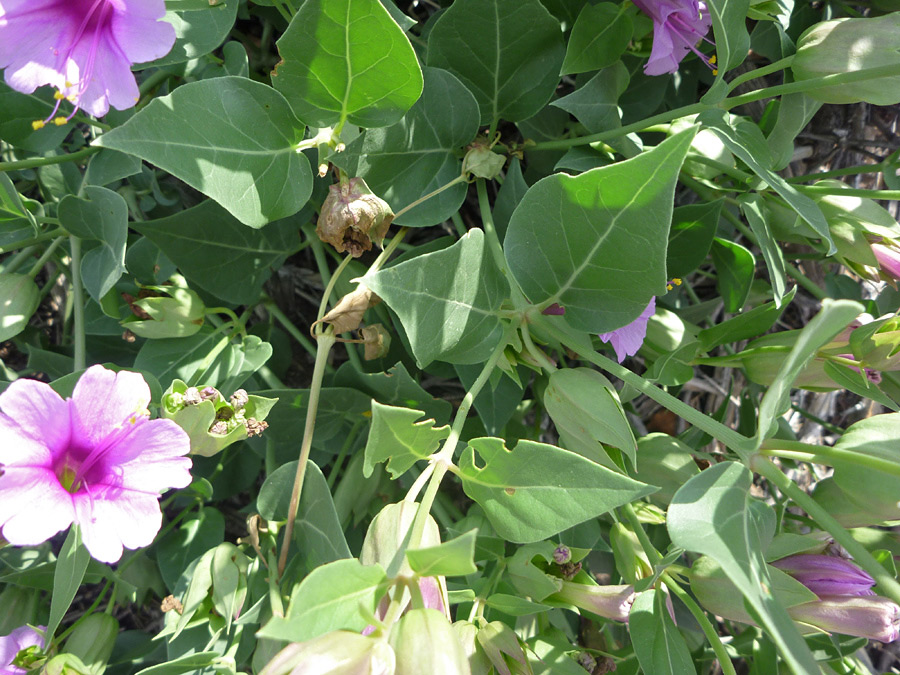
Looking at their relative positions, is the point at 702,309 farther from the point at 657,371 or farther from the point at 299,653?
the point at 299,653

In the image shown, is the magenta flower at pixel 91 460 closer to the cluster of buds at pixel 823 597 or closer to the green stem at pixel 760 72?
the cluster of buds at pixel 823 597

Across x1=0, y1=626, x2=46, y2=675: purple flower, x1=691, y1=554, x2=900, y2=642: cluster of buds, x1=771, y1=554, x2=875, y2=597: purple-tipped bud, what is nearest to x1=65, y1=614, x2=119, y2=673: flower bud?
x1=0, y1=626, x2=46, y2=675: purple flower

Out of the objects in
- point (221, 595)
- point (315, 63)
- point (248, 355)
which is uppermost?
point (315, 63)

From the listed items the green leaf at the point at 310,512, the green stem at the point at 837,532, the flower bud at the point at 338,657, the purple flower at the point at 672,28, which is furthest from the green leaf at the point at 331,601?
the purple flower at the point at 672,28

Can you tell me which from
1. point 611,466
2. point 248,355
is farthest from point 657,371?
point 248,355

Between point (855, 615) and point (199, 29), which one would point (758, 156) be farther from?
point (199, 29)

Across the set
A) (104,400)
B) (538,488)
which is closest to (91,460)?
(104,400)
